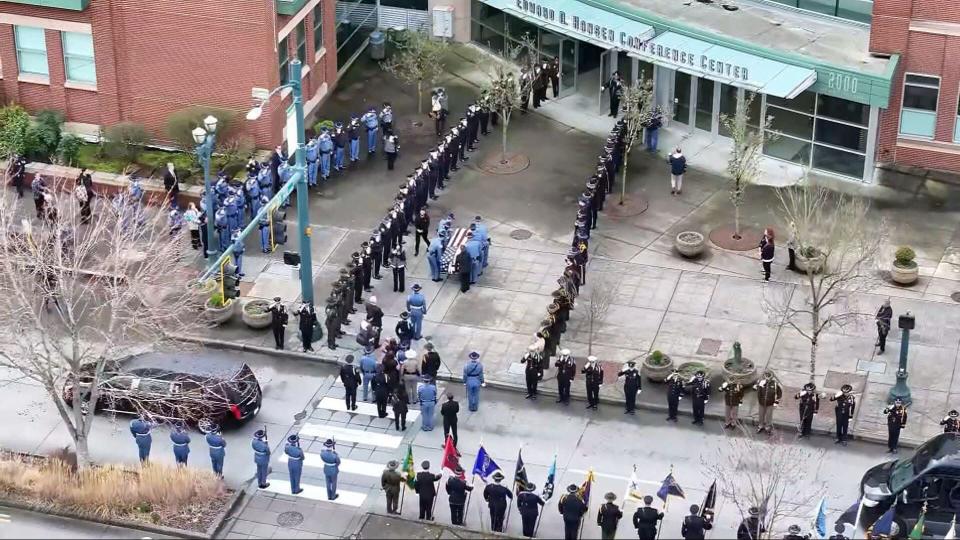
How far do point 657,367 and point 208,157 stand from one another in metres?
11.6

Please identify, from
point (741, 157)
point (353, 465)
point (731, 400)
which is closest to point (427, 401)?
point (353, 465)

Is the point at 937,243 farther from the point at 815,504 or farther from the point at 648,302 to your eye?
the point at 815,504

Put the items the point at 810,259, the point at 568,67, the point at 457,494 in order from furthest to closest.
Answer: the point at 568,67 < the point at 810,259 < the point at 457,494

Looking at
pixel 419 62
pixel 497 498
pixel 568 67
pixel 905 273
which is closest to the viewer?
pixel 497 498

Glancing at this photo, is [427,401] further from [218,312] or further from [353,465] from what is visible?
[218,312]

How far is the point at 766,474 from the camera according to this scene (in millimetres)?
33594

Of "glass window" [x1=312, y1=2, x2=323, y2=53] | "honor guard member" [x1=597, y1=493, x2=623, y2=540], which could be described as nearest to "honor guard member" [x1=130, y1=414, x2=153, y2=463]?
"honor guard member" [x1=597, y1=493, x2=623, y2=540]

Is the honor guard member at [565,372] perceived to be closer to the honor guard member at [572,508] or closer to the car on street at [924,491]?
the honor guard member at [572,508]

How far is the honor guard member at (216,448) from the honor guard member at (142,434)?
1252mm

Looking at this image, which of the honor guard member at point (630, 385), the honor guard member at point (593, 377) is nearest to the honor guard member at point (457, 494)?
the honor guard member at point (593, 377)

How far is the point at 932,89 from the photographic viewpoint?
148ft

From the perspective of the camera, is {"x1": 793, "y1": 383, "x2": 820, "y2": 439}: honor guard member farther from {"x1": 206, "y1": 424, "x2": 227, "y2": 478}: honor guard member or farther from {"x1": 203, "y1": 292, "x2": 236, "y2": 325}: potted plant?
{"x1": 203, "y1": 292, "x2": 236, "y2": 325}: potted plant

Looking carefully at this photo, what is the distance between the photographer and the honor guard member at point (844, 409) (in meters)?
34.2

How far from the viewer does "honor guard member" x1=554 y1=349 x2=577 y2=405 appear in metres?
36.1
